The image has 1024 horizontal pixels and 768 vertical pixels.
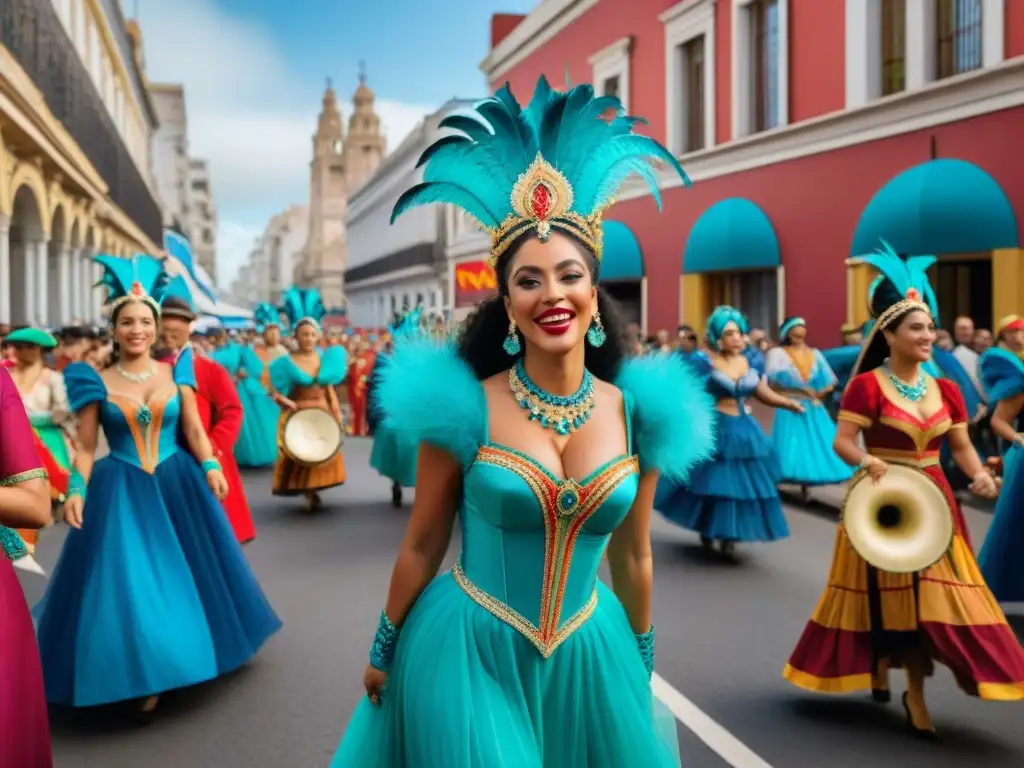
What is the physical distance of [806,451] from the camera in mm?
12047

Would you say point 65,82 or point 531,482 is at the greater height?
point 65,82

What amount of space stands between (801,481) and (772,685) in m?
6.66

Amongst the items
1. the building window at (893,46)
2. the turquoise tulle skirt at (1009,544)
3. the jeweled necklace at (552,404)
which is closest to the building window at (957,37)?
the building window at (893,46)

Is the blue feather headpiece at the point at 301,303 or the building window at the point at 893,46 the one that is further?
the building window at the point at 893,46

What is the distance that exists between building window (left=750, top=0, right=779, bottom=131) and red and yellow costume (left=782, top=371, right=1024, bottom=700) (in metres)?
15.5

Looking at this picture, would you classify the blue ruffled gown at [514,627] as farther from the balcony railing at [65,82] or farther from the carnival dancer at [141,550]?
the balcony railing at [65,82]

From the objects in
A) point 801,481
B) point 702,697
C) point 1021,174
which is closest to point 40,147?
point 801,481

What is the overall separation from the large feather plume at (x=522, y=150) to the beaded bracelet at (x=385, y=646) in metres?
1.16

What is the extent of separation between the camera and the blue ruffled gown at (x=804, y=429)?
12.0 m

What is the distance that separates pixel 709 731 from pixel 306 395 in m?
7.35

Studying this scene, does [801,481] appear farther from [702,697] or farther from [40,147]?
[40,147]

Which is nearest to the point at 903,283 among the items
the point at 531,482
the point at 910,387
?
the point at 910,387

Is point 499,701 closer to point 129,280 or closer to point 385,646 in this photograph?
point 385,646

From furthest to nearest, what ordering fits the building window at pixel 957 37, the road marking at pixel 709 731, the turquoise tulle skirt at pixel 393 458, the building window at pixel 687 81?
1. the building window at pixel 687 81
2. the building window at pixel 957 37
3. the turquoise tulle skirt at pixel 393 458
4. the road marking at pixel 709 731
